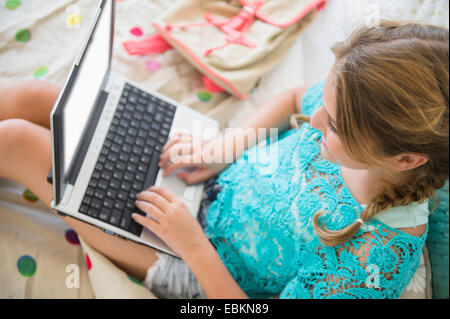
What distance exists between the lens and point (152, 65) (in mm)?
960

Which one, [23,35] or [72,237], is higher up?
[23,35]

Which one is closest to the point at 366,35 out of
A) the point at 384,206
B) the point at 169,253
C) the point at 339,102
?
the point at 339,102

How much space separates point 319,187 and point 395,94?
0.78ft

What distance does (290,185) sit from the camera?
690 mm

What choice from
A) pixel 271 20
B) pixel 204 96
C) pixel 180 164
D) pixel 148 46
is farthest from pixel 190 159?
pixel 271 20

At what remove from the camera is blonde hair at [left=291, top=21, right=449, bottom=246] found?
458mm

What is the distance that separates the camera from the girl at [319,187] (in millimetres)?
478

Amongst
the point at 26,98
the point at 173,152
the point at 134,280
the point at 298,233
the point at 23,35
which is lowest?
the point at 134,280

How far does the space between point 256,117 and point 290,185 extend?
0.23m

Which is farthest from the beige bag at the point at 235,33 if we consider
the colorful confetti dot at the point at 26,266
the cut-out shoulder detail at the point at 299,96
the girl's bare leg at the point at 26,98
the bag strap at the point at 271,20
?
the colorful confetti dot at the point at 26,266

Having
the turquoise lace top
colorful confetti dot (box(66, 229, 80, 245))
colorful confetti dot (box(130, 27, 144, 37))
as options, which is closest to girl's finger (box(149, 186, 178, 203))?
the turquoise lace top

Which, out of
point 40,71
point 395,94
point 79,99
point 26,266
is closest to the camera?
point 395,94

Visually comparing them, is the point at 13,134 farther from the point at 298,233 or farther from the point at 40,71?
the point at 298,233

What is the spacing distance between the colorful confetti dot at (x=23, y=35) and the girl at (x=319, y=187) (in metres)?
0.21
